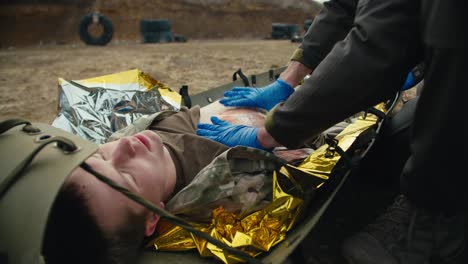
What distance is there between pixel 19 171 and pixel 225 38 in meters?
11.7

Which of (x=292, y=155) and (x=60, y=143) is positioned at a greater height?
(x=60, y=143)

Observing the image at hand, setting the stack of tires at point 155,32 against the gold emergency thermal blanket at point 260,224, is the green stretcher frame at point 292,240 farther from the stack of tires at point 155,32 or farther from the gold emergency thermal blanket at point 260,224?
the stack of tires at point 155,32

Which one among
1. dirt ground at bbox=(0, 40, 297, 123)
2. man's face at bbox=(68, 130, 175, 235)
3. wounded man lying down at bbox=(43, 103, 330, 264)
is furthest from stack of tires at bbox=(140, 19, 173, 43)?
man's face at bbox=(68, 130, 175, 235)

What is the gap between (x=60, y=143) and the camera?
100 centimetres

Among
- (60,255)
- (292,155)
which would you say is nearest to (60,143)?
(60,255)

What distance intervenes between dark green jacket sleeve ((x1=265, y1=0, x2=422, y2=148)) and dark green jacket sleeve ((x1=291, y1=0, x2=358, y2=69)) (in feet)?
2.08

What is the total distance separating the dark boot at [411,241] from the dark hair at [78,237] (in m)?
0.83

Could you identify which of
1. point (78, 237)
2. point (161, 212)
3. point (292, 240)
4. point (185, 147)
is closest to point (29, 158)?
point (78, 237)

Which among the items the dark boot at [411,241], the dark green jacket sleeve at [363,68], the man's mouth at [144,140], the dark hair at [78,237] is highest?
the dark green jacket sleeve at [363,68]

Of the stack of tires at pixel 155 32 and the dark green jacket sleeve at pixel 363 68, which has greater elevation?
the dark green jacket sleeve at pixel 363 68

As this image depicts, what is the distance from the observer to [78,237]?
1.02 m

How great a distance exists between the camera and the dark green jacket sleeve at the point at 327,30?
5.95ft

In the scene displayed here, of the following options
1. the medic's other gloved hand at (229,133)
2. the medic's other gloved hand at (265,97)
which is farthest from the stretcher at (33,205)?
the medic's other gloved hand at (265,97)

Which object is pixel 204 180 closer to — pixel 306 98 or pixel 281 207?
pixel 281 207
